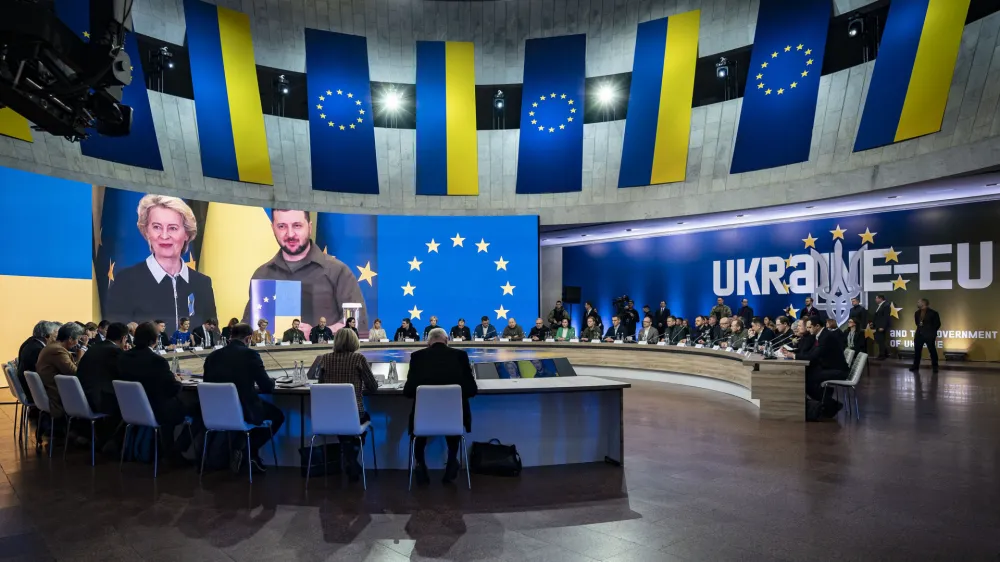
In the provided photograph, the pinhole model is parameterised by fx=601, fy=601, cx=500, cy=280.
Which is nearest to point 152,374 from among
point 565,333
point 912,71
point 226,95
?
point 565,333

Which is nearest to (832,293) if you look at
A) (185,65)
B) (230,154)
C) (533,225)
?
(533,225)

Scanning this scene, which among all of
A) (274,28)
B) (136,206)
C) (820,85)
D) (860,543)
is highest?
(274,28)

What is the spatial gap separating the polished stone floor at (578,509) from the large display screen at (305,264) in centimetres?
569

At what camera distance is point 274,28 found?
12836 mm

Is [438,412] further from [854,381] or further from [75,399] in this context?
[854,381]

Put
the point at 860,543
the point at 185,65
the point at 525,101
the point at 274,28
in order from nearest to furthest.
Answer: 1. the point at 860,543
2. the point at 185,65
3. the point at 274,28
4. the point at 525,101

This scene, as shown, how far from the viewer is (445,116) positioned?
13.8 metres

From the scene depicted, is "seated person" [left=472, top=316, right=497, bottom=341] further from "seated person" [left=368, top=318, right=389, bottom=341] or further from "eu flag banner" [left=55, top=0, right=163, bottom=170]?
"eu flag banner" [left=55, top=0, right=163, bottom=170]

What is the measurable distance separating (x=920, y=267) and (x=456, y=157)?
955 cm

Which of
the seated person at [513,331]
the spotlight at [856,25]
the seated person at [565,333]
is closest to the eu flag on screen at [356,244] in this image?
the seated person at [513,331]

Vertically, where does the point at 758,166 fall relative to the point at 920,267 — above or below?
above

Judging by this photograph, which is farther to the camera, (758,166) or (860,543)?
(758,166)

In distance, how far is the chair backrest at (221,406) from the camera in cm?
415

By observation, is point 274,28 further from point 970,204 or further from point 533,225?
point 970,204
